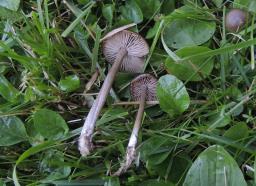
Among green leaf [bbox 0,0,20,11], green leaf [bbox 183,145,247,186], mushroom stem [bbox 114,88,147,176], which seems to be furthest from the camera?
green leaf [bbox 0,0,20,11]

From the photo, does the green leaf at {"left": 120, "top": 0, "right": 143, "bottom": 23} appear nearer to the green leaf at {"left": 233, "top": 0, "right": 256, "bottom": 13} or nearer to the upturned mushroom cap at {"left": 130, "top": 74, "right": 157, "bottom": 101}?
the upturned mushroom cap at {"left": 130, "top": 74, "right": 157, "bottom": 101}

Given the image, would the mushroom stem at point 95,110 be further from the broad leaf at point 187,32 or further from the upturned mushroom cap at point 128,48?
the broad leaf at point 187,32

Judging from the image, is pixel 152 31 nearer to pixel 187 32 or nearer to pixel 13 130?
pixel 187 32

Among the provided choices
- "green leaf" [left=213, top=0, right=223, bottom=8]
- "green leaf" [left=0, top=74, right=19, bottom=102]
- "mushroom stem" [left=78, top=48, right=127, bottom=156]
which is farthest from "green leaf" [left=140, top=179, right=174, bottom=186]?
"green leaf" [left=213, top=0, right=223, bottom=8]

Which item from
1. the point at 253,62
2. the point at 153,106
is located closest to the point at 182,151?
the point at 153,106

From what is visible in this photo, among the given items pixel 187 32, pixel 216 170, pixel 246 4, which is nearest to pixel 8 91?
pixel 187 32

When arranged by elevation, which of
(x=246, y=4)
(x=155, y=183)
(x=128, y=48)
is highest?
(x=246, y=4)
